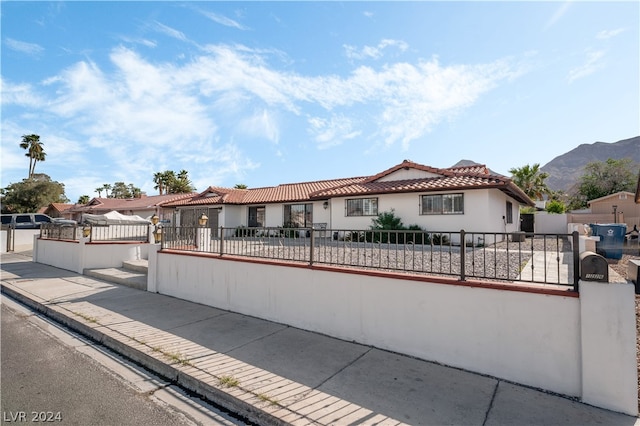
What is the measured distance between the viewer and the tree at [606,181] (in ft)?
125

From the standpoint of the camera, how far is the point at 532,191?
31562 millimetres

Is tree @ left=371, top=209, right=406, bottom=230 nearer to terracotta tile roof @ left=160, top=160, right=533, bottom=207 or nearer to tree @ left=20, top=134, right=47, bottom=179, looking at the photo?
terracotta tile roof @ left=160, top=160, right=533, bottom=207

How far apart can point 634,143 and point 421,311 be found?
541 feet

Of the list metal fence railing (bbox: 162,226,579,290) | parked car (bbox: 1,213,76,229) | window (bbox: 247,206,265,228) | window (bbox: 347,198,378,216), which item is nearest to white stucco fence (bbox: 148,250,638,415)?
metal fence railing (bbox: 162,226,579,290)

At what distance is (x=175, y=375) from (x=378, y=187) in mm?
13558

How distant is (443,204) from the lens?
46.4ft

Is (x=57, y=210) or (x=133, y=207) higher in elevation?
(x=133, y=207)

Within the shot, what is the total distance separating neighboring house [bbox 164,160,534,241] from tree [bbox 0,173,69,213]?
31.0 metres

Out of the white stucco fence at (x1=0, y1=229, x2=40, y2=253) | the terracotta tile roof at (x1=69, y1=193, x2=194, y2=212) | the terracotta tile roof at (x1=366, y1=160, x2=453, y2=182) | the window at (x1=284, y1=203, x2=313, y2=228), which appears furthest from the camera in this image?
the terracotta tile roof at (x1=69, y1=193, x2=194, y2=212)

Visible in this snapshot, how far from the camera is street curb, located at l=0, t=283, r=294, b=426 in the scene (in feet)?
10.2

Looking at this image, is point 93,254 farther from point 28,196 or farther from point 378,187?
point 28,196

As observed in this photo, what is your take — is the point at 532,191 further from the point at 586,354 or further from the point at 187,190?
the point at 187,190

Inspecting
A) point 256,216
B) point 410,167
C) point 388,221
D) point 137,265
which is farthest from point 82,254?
point 410,167

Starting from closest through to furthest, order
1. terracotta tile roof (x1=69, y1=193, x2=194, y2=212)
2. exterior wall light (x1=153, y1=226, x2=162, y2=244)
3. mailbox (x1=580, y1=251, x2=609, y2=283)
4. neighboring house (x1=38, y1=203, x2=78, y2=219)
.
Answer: mailbox (x1=580, y1=251, x2=609, y2=283) < exterior wall light (x1=153, y1=226, x2=162, y2=244) < terracotta tile roof (x1=69, y1=193, x2=194, y2=212) < neighboring house (x1=38, y1=203, x2=78, y2=219)
